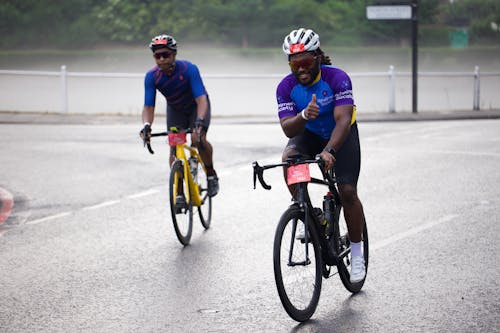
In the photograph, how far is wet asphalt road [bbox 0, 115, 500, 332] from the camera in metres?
6.82

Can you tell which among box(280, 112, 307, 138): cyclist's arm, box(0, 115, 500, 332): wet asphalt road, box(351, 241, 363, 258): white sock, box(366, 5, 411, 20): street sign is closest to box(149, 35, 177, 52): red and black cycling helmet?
box(0, 115, 500, 332): wet asphalt road

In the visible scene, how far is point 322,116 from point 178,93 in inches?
128

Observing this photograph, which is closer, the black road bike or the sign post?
the black road bike

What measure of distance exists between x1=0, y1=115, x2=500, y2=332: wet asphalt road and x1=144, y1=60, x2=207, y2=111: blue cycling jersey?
1.33 m

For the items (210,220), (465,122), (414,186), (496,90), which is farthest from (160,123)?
(496,90)

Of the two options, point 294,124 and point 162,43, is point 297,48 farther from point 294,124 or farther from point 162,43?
point 162,43

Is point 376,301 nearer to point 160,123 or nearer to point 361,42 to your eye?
point 160,123

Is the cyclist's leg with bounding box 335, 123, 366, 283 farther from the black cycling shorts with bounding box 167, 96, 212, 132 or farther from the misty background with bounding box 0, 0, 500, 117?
the misty background with bounding box 0, 0, 500, 117

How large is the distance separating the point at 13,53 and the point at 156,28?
340 inches

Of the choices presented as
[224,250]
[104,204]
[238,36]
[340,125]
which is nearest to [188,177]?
[224,250]

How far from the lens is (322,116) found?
7.04 meters

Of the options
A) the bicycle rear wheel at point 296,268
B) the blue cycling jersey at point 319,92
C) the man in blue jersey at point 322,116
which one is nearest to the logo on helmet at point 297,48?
the man in blue jersey at point 322,116

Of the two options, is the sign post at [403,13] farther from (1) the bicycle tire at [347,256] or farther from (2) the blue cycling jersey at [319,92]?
(2) the blue cycling jersey at [319,92]

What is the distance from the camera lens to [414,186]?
41.5 feet
